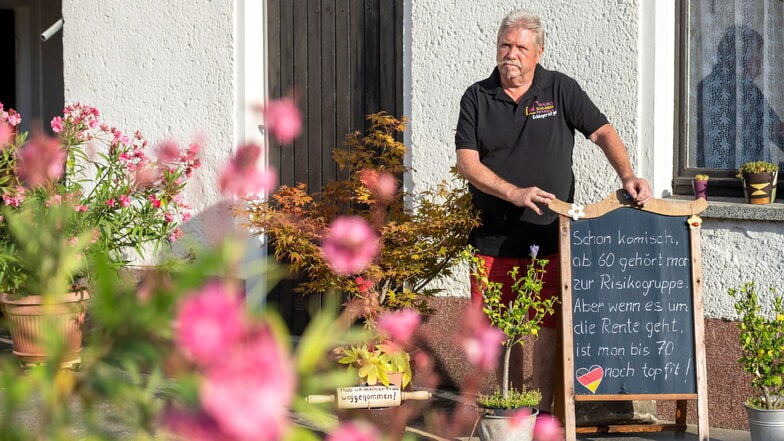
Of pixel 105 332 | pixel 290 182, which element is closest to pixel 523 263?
pixel 290 182

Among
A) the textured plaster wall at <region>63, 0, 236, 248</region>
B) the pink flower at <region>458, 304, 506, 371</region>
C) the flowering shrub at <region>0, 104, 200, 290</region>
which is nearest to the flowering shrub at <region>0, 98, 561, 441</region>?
the pink flower at <region>458, 304, 506, 371</region>

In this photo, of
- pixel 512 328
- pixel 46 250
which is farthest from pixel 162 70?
pixel 46 250

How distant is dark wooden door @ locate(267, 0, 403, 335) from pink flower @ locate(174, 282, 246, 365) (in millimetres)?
5628

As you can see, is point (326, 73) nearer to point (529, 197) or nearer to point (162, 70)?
point (162, 70)

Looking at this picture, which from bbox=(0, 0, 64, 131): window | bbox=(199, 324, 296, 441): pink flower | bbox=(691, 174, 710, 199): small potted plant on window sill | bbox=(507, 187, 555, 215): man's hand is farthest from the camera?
bbox=(0, 0, 64, 131): window

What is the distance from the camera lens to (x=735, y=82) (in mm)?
5430

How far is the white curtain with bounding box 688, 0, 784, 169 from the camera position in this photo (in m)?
5.31

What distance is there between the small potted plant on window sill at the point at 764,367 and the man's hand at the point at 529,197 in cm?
92

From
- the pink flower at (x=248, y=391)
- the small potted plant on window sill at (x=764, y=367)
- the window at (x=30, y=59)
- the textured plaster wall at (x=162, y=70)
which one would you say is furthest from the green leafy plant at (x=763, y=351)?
the window at (x=30, y=59)

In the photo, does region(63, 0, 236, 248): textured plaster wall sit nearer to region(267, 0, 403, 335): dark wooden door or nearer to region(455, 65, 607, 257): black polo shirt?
region(267, 0, 403, 335): dark wooden door

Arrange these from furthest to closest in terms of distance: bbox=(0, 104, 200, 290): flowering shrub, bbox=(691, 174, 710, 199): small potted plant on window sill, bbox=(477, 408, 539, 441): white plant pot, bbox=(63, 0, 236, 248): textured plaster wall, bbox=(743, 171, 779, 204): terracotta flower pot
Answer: bbox=(63, 0, 236, 248): textured plaster wall
bbox=(0, 104, 200, 290): flowering shrub
bbox=(691, 174, 710, 199): small potted plant on window sill
bbox=(743, 171, 779, 204): terracotta flower pot
bbox=(477, 408, 539, 441): white plant pot

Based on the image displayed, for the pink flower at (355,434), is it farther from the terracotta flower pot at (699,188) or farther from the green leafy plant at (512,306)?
the terracotta flower pot at (699,188)

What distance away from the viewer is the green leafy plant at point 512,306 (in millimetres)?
4652

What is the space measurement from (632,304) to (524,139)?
87 cm
